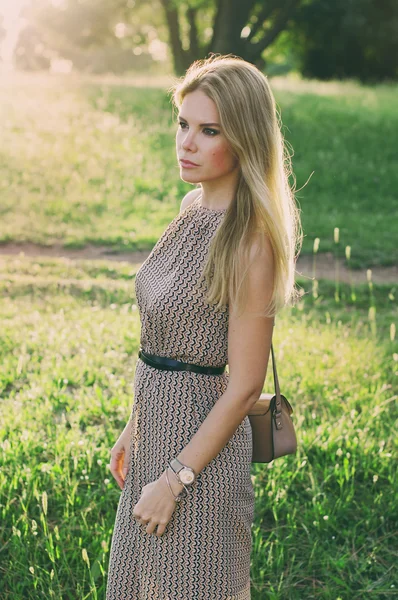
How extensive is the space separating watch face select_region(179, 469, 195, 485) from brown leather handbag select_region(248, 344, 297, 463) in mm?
386

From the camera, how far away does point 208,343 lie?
2.19 metres

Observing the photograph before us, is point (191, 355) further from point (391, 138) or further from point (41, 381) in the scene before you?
point (391, 138)

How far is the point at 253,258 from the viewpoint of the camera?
2.06 metres

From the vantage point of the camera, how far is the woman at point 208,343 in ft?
6.84

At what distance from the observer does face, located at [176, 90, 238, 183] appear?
2141 millimetres

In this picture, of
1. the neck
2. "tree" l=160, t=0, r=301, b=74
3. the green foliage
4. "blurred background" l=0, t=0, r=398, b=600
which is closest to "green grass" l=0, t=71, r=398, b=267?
"blurred background" l=0, t=0, r=398, b=600

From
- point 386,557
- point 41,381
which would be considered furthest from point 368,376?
point 41,381

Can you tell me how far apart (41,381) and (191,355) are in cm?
267

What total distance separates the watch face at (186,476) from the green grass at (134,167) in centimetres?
738

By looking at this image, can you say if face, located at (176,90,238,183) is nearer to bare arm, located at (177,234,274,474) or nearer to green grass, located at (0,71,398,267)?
bare arm, located at (177,234,274,474)

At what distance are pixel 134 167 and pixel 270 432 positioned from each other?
11584 mm

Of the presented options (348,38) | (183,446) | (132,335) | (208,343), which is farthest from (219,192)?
(348,38)

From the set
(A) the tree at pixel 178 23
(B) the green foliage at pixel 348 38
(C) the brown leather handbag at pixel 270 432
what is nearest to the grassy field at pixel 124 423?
(C) the brown leather handbag at pixel 270 432

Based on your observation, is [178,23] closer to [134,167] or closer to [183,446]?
[134,167]
